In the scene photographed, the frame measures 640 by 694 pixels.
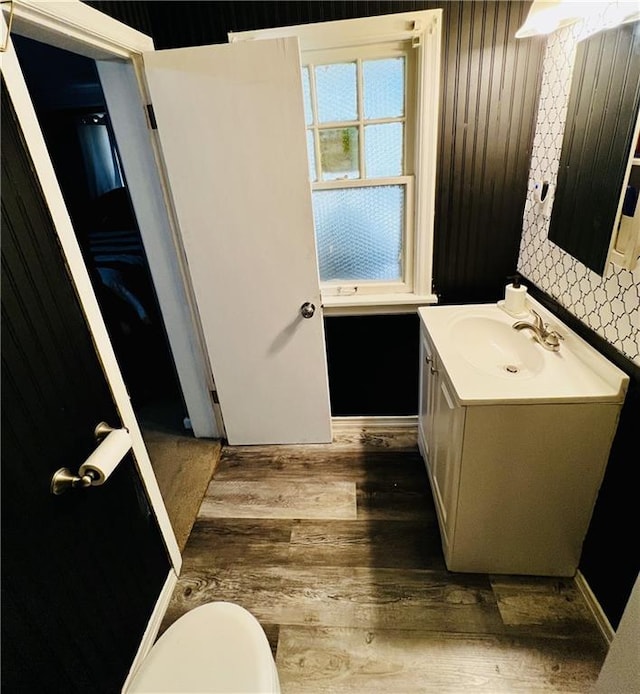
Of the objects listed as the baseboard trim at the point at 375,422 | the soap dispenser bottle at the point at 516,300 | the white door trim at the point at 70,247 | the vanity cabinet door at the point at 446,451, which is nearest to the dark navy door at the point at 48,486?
the white door trim at the point at 70,247

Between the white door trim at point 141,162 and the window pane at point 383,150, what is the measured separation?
990 mm

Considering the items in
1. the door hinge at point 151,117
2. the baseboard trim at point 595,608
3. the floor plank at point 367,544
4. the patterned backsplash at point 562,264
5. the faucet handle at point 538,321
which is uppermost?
the door hinge at point 151,117

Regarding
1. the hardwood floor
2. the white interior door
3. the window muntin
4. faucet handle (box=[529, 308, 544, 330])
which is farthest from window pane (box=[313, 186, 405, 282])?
the hardwood floor

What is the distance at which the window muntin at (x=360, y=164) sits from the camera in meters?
1.86

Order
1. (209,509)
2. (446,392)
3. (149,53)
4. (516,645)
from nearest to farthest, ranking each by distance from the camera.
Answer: (516,645)
(446,392)
(149,53)
(209,509)

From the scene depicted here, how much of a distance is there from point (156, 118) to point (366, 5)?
101cm

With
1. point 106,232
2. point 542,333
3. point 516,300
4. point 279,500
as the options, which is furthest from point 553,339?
point 106,232

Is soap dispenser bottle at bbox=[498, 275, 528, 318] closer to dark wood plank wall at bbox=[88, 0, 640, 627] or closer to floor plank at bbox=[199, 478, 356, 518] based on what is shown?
dark wood plank wall at bbox=[88, 0, 640, 627]

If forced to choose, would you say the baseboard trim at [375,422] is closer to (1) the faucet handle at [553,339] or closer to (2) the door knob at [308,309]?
(2) the door knob at [308,309]

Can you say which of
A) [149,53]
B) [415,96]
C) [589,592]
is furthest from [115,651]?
[415,96]

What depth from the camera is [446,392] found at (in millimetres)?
1525

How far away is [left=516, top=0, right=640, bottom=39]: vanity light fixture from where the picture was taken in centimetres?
118

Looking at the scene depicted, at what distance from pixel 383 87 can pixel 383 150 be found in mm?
262

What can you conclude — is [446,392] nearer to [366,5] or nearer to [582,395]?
[582,395]
